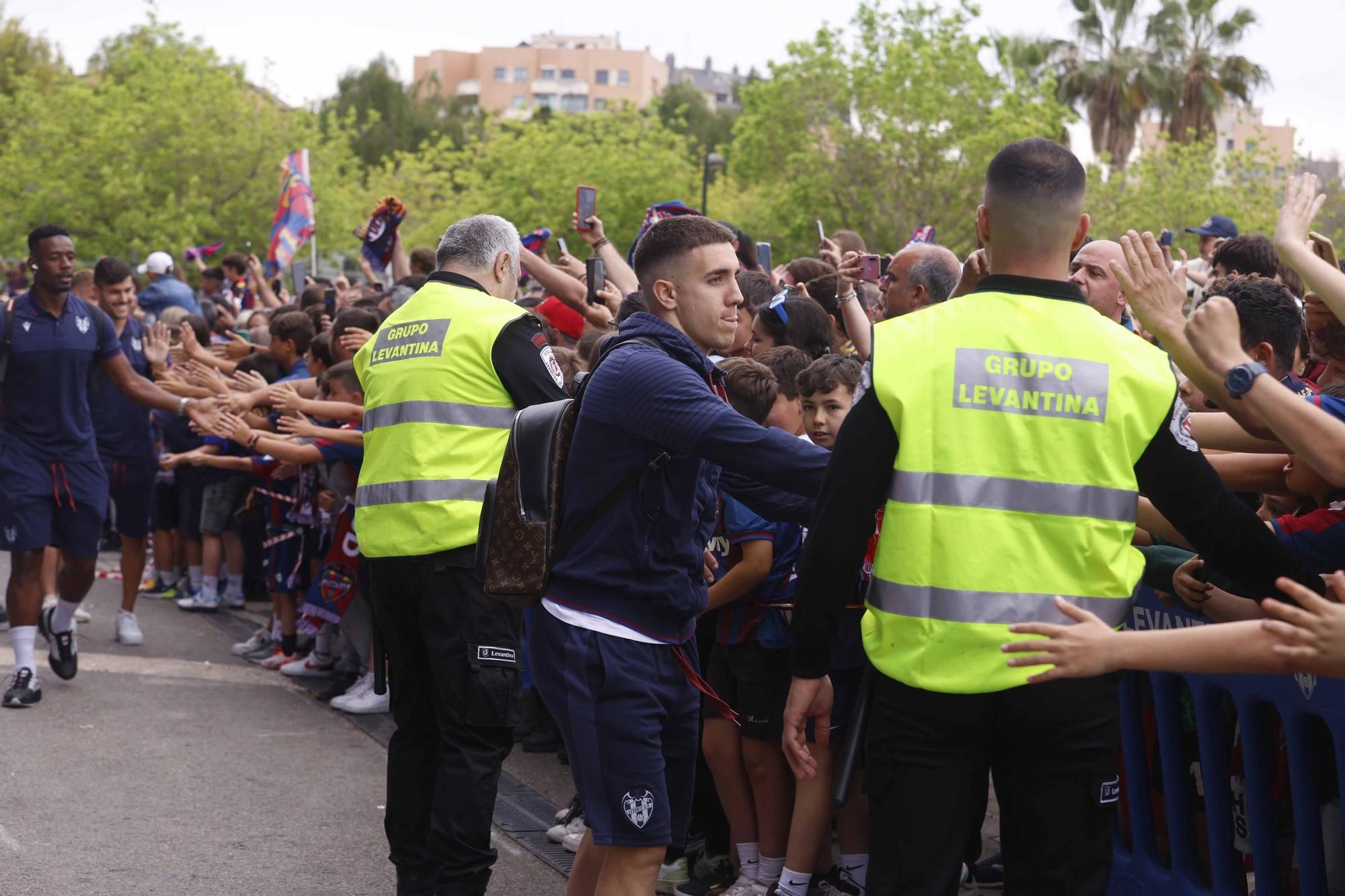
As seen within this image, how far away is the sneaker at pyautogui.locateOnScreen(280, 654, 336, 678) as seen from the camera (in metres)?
9.38

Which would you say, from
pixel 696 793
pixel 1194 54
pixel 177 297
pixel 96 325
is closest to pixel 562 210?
pixel 1194 54

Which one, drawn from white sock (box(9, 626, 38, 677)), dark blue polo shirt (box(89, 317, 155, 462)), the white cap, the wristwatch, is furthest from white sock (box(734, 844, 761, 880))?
the white cap

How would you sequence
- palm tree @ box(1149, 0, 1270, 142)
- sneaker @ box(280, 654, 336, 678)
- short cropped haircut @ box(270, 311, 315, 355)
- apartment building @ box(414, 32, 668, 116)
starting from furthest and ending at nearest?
apartment building @ box(414, 32, 668, 116) < palm tree @ box(1149, 0, 1270, 142) < short cropped haircut @ box(270, 311, 315, 355) < sneaker @ box(280, 654, 336, 678)

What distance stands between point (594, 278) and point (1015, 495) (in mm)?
5014

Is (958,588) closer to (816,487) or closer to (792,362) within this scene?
(816,487)

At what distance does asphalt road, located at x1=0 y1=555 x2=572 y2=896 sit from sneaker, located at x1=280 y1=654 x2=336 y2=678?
0.34 ft

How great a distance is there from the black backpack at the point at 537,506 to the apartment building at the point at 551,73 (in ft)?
443

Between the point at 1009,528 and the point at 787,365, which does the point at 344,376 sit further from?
the point at 1009,528

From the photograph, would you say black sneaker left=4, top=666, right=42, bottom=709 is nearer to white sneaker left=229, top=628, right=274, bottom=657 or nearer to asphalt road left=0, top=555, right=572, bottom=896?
asphalt road left=0, top=555, right=572, bottom=896

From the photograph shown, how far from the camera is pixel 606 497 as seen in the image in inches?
158

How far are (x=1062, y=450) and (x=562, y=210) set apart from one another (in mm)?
46566

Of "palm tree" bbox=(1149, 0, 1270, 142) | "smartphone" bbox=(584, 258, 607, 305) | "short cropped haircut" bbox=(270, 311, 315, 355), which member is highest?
"palm tree" bbox=(1149, 0, 1270, 142)

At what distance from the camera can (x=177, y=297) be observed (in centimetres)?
1639

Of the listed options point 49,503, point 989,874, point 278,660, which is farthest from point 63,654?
point 989,874
